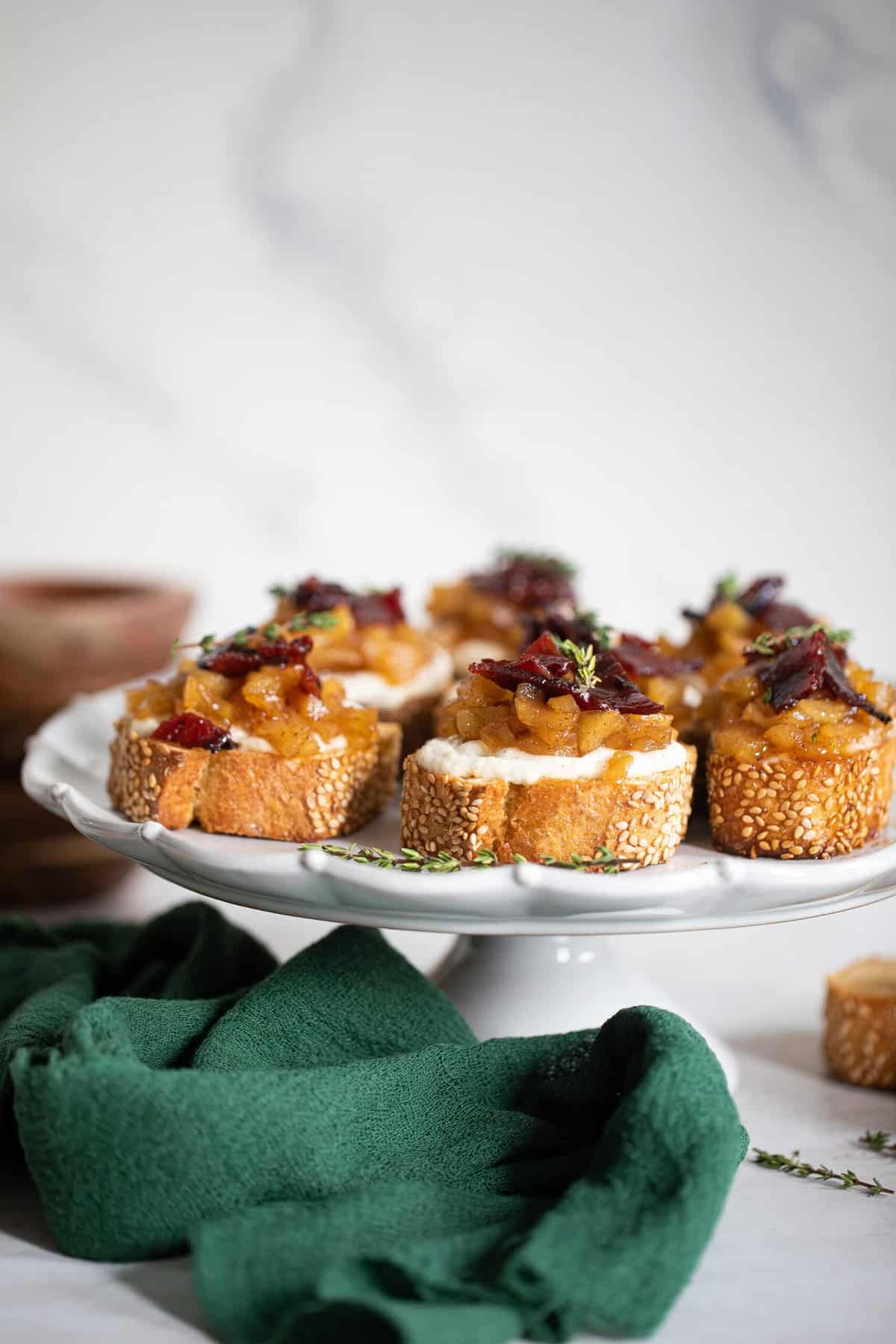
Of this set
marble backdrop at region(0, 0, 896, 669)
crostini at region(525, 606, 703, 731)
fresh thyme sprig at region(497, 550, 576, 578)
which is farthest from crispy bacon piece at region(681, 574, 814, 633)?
marble backdrop at region(0, 0, 896, 669)

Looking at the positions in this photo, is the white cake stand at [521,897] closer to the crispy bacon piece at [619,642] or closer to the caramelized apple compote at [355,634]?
the crispy bacon piece at [619,642]

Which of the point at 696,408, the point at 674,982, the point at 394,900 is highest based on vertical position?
the point at 696,408

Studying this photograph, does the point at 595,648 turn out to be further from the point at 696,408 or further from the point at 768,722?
the point at 696,408

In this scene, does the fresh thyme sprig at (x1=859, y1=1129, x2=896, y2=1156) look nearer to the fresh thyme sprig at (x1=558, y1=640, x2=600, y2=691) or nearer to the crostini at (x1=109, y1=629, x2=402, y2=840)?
the fresh thyme sprig at (x1=558, y1=640, x2=600, y2=691)

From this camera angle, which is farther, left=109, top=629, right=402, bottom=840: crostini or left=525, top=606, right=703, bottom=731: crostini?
left=525, top=606, right=703, bottom=731: crostini

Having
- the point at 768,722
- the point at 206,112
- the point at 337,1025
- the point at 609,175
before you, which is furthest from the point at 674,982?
the point at 206,112

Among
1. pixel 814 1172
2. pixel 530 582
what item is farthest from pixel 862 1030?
pixel 530 582

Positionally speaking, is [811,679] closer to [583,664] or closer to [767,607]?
[583,664]
